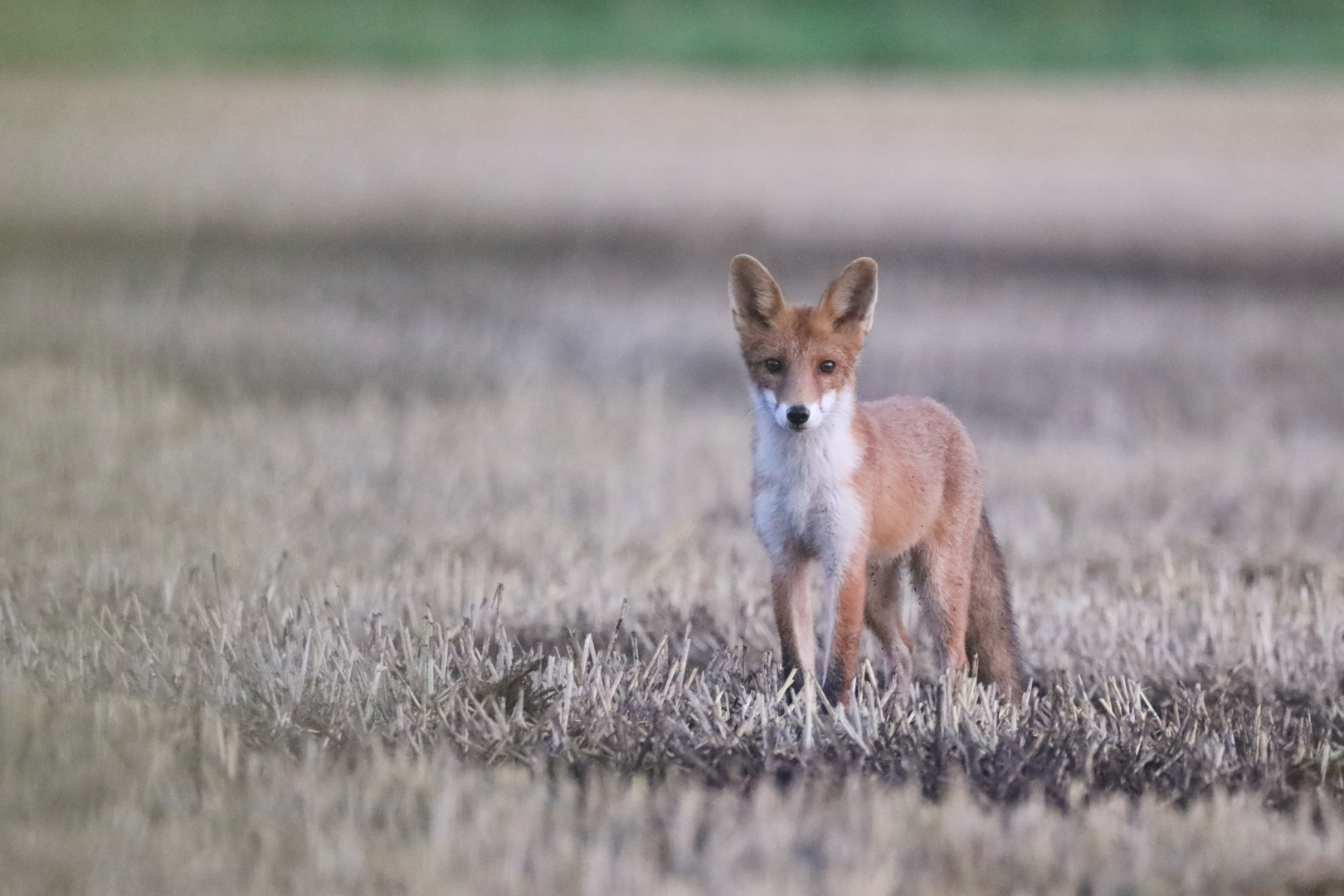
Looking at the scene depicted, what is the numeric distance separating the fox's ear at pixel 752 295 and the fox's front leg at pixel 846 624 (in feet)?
2.76

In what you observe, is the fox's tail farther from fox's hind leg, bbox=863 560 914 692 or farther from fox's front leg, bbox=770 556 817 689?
fox's front leg, bbox=770 556 817 689

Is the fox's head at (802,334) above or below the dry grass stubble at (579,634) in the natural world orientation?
above

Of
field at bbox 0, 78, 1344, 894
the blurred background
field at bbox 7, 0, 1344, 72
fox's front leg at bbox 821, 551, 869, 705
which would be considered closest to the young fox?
fox's front leg at bbox 821, 551, 869, 705

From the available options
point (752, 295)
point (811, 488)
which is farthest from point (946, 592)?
point (752, 295)

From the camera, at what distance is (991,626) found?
577cm

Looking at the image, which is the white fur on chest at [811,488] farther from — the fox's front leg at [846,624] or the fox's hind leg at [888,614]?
the fox's hind leg at [888,614]

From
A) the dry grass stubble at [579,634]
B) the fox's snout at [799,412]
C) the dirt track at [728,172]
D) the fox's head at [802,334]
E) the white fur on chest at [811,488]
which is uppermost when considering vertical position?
the dirt track at [728,172]

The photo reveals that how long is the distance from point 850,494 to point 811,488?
133mm

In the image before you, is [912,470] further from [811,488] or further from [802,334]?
[802,334]

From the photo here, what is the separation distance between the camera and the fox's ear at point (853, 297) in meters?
4.91

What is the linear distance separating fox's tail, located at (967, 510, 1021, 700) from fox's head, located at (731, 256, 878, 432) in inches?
45.0

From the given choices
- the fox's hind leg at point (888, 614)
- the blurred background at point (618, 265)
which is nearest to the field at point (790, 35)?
the blurred background at point (618, 265)

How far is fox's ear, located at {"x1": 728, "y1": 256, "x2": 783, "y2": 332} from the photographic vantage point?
4.92 meters

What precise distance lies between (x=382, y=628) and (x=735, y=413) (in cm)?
724
